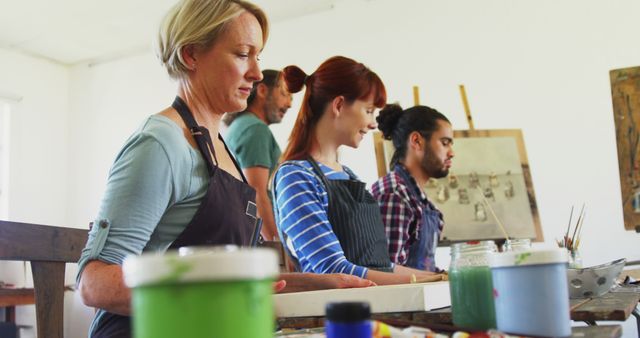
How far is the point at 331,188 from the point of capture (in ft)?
5.45

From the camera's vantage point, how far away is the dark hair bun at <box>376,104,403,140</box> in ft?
8.46

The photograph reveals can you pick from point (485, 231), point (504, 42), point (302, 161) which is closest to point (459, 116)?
point (504, 42)

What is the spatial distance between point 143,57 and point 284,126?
1.60 metres

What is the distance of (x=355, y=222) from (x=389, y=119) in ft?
3.20

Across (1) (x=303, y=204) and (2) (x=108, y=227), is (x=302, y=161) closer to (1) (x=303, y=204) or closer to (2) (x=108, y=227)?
(1) (x=303, y=204)

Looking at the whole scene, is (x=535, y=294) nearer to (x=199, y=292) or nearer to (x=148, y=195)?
(x=199, y=292)

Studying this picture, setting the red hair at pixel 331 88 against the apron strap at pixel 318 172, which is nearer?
the apron strap at pixel 318 172

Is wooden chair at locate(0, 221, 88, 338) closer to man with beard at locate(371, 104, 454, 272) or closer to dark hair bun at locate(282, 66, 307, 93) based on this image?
dark hair bun at locate(282, 66, 307, 93)

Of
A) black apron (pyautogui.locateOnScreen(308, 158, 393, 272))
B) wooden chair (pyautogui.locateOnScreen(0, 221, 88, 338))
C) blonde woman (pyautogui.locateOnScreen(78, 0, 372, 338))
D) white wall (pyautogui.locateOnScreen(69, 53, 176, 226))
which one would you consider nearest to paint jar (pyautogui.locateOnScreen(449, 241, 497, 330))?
blonde woman (pyautogui.locateOnScreen(78, 0, 372, 338))

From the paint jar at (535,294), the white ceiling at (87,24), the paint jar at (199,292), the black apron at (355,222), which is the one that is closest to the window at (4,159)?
the white ceiling at (87,24)

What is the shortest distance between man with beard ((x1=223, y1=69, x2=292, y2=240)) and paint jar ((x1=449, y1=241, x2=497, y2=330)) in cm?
160

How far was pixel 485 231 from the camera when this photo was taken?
3045mm

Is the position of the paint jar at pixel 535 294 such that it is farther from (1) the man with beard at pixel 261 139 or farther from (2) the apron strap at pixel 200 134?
A: (1) the man with beard at pixel 261 139

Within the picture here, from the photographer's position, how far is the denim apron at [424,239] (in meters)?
2.18
